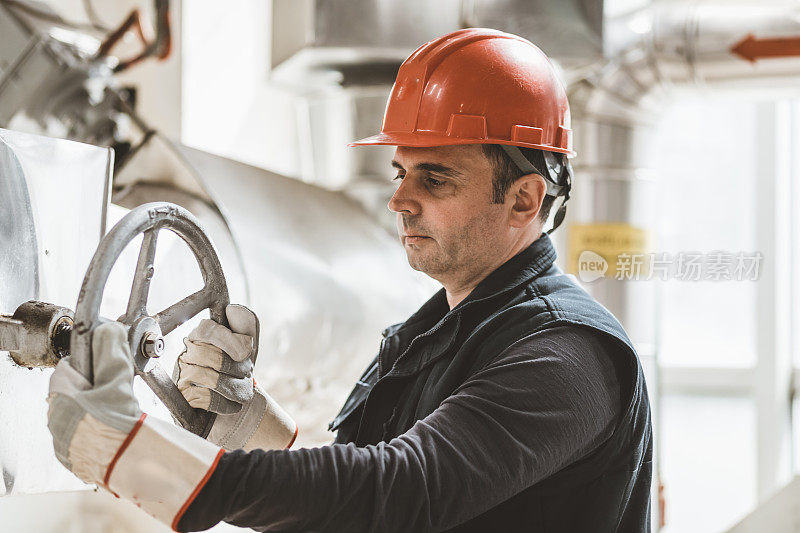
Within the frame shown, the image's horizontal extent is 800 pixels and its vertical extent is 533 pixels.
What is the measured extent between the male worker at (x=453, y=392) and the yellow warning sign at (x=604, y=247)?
955 millimetres

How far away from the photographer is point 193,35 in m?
2.12

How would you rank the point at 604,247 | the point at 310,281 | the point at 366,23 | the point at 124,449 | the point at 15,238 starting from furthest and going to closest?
the point at 604,247, the point at 366,23, the point at 310,281, the point at 15,238, the point at 124,449

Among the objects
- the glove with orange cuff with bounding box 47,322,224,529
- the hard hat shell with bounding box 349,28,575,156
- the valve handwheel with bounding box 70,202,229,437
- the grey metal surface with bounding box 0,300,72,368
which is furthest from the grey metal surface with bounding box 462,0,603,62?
the glove with orange cuff with bounding box 47,322,224,529

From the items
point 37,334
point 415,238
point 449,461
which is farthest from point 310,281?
point 449,461

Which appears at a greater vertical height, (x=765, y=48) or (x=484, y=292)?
(x=765, y=48)

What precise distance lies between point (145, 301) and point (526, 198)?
→ 0.49 meters

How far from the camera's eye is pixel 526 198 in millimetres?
1124

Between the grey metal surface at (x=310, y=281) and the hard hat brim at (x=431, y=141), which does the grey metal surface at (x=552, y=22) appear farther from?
the hard hat brim at (x=431, y=141)

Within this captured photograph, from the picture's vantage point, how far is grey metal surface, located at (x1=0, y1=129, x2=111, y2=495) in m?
1.05

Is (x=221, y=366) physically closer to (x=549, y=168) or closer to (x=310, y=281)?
(x=549, y=168)

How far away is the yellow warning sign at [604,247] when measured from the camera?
2.13 metres

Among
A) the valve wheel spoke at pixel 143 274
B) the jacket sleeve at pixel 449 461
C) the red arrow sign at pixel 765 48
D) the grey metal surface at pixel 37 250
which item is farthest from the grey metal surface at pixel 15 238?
the red arrow sign at pixel 765 48

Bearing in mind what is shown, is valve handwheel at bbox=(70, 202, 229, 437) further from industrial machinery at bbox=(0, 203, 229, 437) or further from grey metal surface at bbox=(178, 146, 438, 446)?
grey metal surface at bbox=(178, 146, 438, 446)

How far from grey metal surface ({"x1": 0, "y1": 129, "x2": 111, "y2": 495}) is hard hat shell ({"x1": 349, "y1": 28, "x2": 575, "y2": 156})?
43cm
